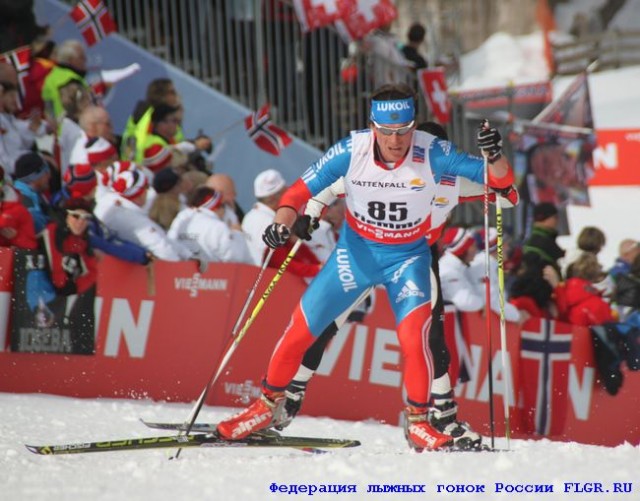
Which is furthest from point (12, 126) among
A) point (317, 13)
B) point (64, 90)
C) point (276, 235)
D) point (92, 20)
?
point (276, 235)

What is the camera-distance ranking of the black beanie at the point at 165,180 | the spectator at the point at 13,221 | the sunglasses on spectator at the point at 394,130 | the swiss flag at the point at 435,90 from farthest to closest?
the swiss flag at the point at 435,90 < the black beanie at the point at 165,180 < the spectator at the point at 13,221 < the sunglasses on spectator at the point at 394,130

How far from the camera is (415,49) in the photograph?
505 inches

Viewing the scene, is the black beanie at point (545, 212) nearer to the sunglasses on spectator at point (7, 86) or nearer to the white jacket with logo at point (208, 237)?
the white jacket with logo at point (208, 237)

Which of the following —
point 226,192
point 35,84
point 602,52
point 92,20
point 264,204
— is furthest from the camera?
point 602,52

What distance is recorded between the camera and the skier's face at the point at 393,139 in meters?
6.55

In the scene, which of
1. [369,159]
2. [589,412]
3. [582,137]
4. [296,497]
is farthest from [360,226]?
[582,137]

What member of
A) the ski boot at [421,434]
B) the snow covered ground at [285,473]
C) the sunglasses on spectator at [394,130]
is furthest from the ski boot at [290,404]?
the sunglasses on spectator at [394,130]

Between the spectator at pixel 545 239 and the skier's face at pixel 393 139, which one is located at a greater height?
the skier's face at pixel 393 139

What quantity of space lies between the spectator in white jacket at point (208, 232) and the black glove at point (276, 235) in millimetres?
2143

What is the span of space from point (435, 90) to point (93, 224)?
15.9 ft

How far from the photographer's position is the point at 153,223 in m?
8.70

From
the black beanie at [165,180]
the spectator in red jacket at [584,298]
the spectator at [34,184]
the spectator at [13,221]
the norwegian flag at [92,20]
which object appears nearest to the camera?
the spectator at [13,221]

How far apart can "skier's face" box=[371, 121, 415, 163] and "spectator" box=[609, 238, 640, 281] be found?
4193 mm

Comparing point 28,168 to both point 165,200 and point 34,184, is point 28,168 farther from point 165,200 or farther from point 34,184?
point 165,200
